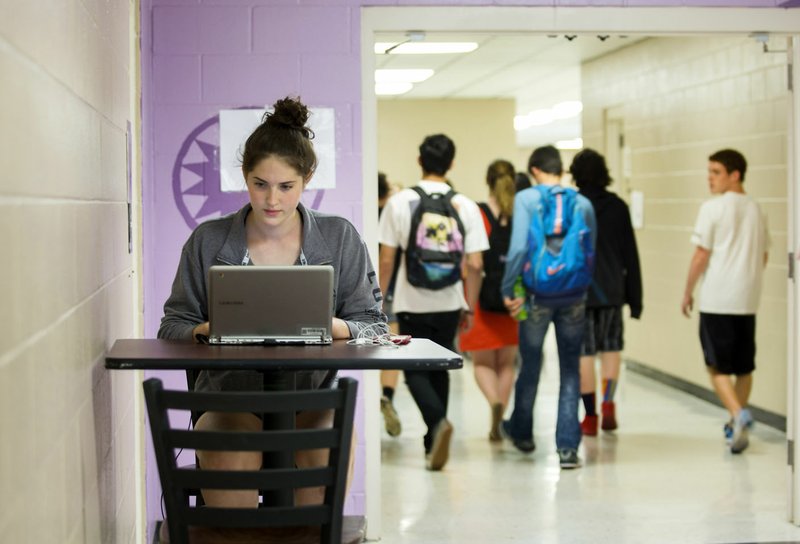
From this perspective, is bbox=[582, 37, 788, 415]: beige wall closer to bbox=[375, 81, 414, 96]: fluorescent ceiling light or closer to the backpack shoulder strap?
bbox=[375, 81, 414, 96]: fluorescent ceiling light

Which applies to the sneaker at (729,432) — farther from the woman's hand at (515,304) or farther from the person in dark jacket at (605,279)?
the woman's hand at (515,304)

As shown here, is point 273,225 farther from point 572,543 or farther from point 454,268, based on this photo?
point 454,268

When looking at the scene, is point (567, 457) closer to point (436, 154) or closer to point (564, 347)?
point (564, 347)

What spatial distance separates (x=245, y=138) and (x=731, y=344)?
3.20 metres

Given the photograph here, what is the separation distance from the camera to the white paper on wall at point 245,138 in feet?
14.6

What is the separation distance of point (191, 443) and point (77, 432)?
22 cm

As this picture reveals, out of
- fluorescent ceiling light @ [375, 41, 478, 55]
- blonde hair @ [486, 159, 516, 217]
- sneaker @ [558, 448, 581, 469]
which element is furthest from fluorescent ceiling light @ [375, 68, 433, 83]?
sneaker @ [558, 448, 581, 469]

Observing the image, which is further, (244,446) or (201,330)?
(201,330)

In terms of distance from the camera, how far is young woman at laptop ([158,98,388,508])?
2744 mm

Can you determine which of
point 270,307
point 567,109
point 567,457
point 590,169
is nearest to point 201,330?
point 270,307

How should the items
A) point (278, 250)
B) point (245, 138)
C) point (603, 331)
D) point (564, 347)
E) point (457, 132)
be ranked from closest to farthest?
point (278, 250)
point (245, 138)
point (564, 347)
point (603, 331)
point (457, 132)

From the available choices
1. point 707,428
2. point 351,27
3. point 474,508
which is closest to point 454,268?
point 474,508

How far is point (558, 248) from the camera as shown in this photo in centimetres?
567

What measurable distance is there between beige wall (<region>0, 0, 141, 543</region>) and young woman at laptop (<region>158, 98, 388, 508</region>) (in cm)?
22
